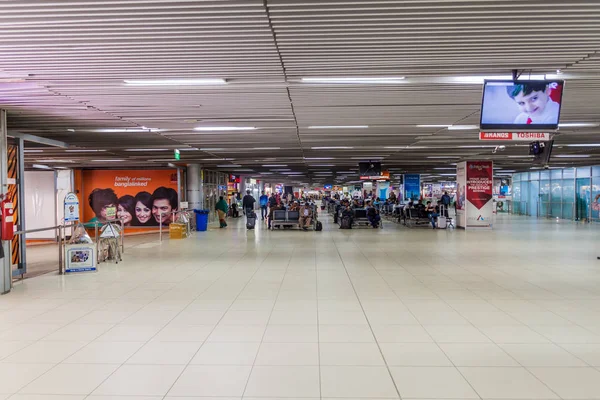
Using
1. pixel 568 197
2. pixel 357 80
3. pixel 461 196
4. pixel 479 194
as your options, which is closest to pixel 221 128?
pixel 357 80

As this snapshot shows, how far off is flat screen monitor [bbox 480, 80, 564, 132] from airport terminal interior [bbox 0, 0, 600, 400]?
0.08 feet

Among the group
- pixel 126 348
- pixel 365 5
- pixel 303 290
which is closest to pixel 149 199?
pixel 303 290

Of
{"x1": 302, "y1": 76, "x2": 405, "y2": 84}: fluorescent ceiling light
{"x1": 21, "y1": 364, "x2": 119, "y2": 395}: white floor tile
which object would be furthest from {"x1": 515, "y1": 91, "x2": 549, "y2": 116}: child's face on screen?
{"x1": 21, "y1": 364, "x2": 119, "y2": 395}: white floor tile

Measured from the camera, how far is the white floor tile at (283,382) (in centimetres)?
345

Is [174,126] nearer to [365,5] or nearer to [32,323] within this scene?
[32,323]

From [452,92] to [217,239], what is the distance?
10437mm

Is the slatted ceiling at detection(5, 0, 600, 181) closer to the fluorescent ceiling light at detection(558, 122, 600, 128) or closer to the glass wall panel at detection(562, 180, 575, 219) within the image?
the fluorescent ceiling light at detection(558, 122, 600, 128)

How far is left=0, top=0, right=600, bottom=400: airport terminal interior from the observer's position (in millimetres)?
3824

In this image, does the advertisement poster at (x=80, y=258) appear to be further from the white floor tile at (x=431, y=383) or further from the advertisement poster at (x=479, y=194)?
the advertisement poster at (x=479, y=194)

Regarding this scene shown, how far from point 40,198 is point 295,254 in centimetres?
1073

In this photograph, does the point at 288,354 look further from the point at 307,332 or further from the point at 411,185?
the point at 411,185

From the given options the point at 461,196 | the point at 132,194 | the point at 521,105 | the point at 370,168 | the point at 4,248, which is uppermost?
the point at 370,168

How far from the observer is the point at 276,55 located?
5125 millimetres

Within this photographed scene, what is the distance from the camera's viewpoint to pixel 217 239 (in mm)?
15516
